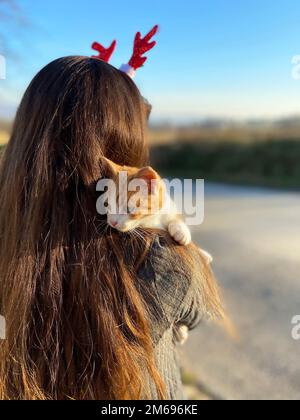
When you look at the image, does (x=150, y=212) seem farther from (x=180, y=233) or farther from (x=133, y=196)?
(x=180, y=233)

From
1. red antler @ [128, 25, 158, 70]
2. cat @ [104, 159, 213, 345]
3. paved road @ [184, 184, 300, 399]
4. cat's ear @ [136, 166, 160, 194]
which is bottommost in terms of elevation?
paved road @ [184, 184, 300, 399]

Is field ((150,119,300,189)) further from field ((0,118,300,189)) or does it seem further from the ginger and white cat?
the ginger and white cat

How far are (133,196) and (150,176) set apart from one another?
12 centimetres

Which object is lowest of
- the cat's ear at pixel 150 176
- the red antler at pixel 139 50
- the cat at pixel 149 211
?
the cat at pixel 149 211

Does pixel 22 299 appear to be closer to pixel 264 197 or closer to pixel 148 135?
pixel 148 135

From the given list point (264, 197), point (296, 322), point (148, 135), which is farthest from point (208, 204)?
point (148, 135)

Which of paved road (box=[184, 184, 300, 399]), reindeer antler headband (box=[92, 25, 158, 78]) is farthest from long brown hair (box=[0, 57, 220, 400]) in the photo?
paved road (box=[184, 184, 300, 399])

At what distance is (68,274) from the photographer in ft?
2.89

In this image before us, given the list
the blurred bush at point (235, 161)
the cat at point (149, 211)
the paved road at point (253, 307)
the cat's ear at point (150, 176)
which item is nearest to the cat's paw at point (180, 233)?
the cat at point (149, 211)

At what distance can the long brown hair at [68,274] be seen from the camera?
87 cm

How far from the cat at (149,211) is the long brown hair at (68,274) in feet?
0.12

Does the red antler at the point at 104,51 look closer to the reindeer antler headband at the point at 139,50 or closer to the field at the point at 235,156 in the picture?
the reindeer antler headband at the point at 139,50

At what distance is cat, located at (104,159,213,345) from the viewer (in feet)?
3.03

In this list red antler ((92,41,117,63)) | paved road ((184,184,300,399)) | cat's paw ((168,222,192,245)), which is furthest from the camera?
paved road ((184,184,300,399))
